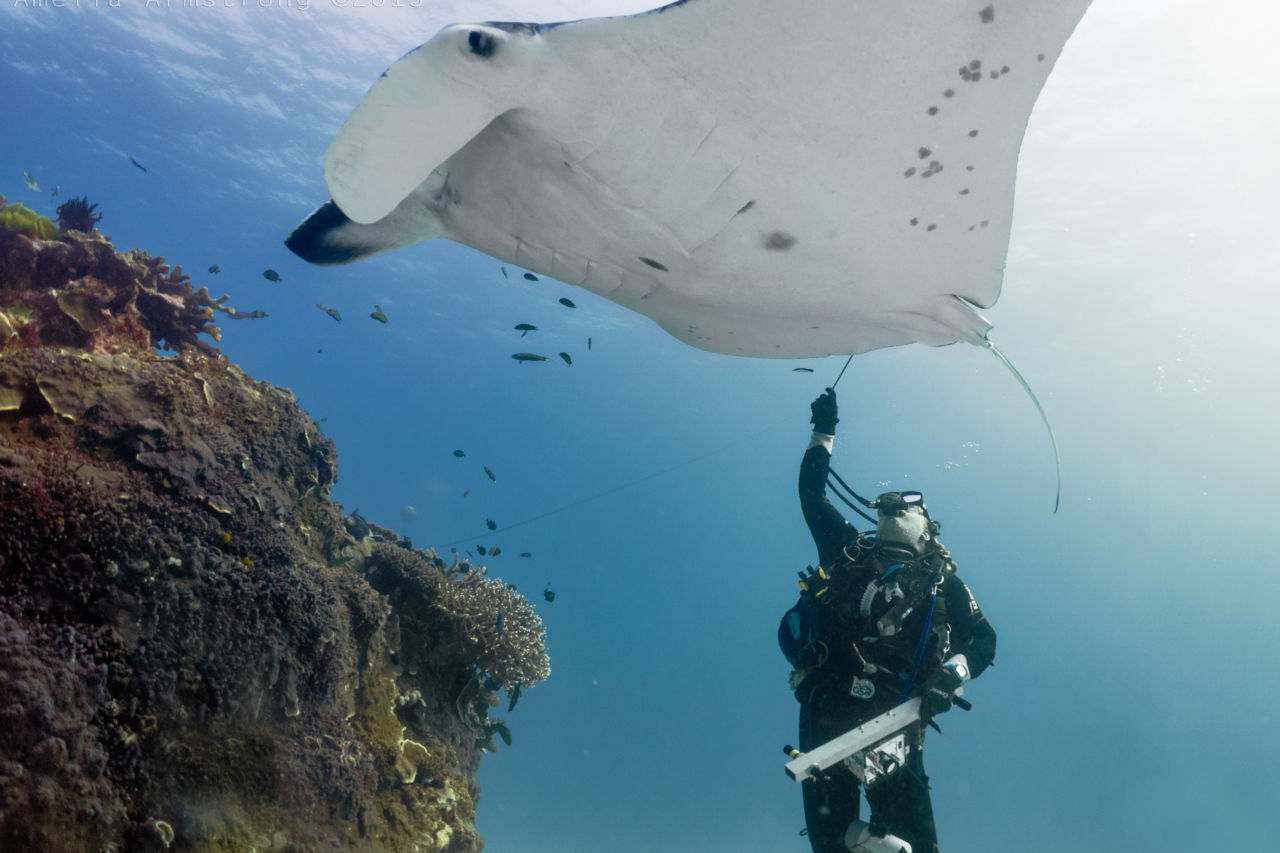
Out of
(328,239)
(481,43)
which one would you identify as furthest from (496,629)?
(481,43)

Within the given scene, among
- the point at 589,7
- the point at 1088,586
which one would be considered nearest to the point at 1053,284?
the point at 589,7

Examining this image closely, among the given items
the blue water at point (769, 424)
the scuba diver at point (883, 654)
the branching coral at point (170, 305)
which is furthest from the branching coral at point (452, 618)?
the blue water at point (769, 424)

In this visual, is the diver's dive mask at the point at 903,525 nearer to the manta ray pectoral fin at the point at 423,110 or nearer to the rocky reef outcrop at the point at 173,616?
the rocky reef outcrop at the point at 173,616

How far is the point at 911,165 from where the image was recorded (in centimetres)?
233

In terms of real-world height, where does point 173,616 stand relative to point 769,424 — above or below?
below

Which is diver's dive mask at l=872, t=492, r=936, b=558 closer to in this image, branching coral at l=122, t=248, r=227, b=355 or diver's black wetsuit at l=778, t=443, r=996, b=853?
diver's black wetsuit at l=778, t=443, r=996, b=853

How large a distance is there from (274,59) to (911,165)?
2350cm

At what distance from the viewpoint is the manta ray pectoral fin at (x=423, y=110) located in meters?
1.72

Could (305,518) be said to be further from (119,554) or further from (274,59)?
(274,59)

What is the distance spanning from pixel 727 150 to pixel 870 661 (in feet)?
13.6

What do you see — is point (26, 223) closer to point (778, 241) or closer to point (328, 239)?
point (328, 239)

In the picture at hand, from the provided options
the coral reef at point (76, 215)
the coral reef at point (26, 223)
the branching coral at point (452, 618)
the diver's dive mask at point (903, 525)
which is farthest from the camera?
the coral reef at point (76, 215)

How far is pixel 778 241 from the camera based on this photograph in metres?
2.66

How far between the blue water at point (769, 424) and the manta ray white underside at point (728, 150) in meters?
14.4
